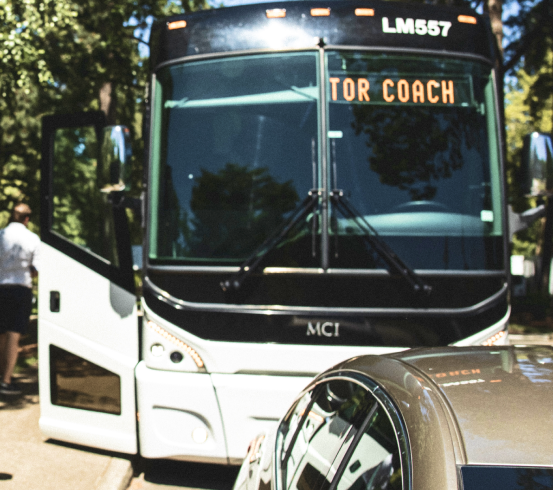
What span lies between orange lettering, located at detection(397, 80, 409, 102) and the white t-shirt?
403 cm

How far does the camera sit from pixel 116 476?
16.8 feet

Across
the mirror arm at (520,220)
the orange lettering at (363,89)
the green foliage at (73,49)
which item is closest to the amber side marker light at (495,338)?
the mirror arm at (520,220)

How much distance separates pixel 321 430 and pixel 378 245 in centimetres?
243

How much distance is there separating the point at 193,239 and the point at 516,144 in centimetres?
3457

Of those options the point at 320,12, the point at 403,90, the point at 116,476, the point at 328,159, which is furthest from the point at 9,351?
the point at 403,90

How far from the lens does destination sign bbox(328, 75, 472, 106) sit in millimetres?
5109

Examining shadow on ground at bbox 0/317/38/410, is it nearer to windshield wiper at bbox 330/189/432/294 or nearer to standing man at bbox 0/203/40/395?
standing man at bbox 0/203/40/395

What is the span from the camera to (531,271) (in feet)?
109

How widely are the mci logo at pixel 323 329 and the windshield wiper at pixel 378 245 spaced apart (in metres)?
0.55

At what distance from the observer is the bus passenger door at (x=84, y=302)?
209 inches

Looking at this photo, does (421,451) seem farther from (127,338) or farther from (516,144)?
(516,144)

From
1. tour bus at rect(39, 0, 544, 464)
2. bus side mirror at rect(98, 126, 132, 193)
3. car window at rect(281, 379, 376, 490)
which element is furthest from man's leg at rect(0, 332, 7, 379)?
car window at rect(281, 379, 376, 490)

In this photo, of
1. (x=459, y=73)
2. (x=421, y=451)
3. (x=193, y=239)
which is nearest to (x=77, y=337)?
(x=193, y=239)

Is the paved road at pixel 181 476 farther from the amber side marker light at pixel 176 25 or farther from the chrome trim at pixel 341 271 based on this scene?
the amber side marker light at pixel 176 25
